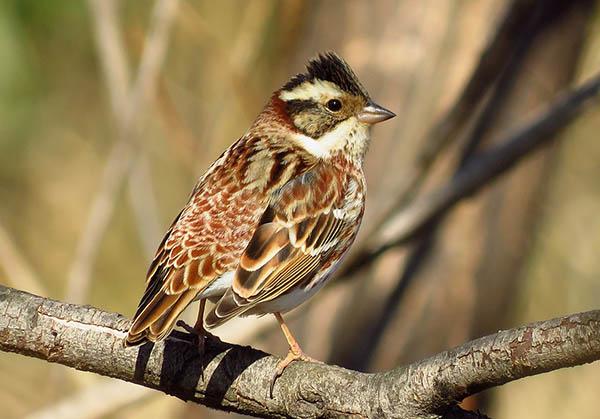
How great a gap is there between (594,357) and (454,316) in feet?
13.2

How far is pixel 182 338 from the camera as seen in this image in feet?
14.3

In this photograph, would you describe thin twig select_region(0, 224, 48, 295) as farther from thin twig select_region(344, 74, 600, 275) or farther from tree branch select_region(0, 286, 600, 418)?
tree branch select_region(0, 286, 600, 418)

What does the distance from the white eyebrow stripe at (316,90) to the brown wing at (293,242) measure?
1.24ft

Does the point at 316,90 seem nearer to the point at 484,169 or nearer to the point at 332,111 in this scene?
the point at 332,111

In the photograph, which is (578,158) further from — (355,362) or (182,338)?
(182,338)

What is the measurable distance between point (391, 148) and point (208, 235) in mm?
2943

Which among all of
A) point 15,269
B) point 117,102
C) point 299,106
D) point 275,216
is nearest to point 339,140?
point 299,106

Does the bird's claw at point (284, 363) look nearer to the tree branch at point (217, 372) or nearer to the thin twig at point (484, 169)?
the tree branch at point (217, 372)

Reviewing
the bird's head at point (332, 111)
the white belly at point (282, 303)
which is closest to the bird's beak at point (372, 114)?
the bird's head at point (332, 111)

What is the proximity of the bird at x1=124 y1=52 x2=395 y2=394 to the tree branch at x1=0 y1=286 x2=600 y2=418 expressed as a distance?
0.13m

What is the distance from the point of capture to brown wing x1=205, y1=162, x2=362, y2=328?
4328 millimetres

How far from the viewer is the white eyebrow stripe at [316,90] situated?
5184 mm

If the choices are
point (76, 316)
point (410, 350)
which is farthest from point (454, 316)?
point (76, 316)

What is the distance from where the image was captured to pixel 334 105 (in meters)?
5.22
